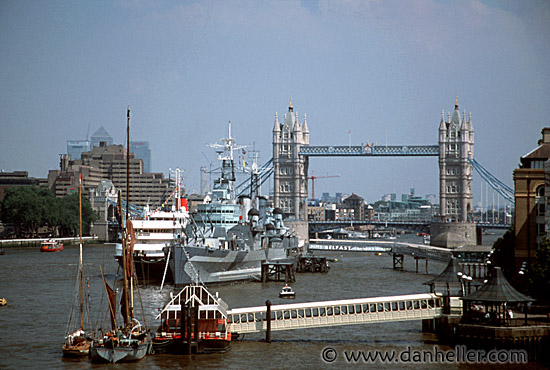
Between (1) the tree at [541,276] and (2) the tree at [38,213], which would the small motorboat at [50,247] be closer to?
(2) the tree at [38,213]

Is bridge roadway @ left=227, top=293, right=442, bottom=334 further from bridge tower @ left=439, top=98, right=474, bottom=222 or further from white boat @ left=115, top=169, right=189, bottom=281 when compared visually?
bridge tower @ left=439, top=98, right=474, bottom=222

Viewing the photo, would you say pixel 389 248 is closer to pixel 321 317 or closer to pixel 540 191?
pixel 540 191

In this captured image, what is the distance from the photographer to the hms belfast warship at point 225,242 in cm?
5700

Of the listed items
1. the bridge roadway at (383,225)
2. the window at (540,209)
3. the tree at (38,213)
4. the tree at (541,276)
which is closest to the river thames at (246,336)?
the tree at (541,276)

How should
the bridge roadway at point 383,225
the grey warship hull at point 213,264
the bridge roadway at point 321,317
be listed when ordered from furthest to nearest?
the bridge roadway at point 383,225, the grey warship hull at point 213,264, the bridge roadway at point 321,317

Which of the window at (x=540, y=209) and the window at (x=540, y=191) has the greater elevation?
the window at (x=540, y=191)

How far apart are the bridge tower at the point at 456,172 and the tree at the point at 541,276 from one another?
366 ft

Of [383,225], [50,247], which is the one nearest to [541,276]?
[50,247]

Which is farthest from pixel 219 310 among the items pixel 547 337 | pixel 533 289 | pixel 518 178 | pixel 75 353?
pixel 518 178

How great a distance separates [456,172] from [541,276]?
118 m

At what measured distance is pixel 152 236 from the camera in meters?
62.8

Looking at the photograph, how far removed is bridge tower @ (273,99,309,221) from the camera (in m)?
161

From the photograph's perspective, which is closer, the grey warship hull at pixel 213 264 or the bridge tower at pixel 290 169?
the grey warship hull at pixel 213 264

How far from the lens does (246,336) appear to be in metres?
36.2
